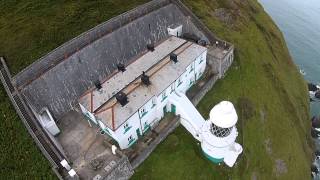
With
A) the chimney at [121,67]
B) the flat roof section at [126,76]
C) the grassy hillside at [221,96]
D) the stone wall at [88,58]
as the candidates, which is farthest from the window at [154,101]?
the stone wall at [88,58]

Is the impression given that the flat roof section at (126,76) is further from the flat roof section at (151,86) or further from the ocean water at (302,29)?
the ocean water at (302,29)

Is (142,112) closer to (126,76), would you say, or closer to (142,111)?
(142,111)

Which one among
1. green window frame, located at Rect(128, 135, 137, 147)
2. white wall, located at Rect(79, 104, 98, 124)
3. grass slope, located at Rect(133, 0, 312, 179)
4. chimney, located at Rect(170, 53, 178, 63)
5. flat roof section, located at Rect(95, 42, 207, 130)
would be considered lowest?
grass slope, located at Rect(133, 0, 312, 179)

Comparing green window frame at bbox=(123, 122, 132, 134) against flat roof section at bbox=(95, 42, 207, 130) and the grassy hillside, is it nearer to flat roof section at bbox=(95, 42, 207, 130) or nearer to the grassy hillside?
flat roof section at bbox=(95, 42, 207, 130)

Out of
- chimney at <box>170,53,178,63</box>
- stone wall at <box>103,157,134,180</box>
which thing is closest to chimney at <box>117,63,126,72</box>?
chimney at <box>170,53,178,63</box>

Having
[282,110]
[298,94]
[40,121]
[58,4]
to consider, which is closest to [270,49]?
[298,94]

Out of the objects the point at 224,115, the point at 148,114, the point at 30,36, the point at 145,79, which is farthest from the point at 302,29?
the point at 30,36

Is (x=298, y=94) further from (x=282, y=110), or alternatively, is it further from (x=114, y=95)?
(x=114, y=95)
